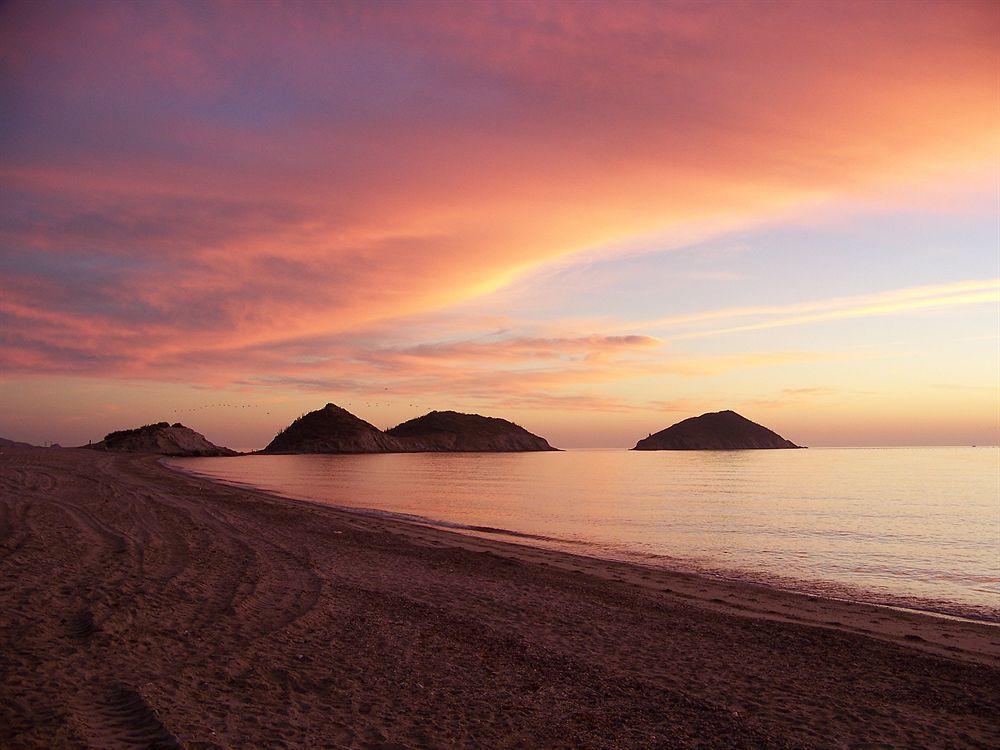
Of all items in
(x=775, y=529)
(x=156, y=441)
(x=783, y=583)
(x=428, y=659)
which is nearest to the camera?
(x=428, y=659)

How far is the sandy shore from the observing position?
7.04m

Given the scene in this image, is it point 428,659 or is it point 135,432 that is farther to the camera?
Answer: point 135,432

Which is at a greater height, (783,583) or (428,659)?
(428,659)

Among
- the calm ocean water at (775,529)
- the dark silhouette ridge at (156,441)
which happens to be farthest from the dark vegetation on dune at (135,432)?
the calm ocean water at (775,529)

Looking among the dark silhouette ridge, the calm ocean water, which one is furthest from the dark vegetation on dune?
the calm ocean water

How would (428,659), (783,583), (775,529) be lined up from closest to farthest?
(428,659) < (783,583) < (775,529)

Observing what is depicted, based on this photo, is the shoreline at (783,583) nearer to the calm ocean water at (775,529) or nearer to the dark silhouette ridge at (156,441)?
the calm ocean water at (775,529)

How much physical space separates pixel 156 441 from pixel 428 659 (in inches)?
7631

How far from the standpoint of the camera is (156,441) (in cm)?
17662

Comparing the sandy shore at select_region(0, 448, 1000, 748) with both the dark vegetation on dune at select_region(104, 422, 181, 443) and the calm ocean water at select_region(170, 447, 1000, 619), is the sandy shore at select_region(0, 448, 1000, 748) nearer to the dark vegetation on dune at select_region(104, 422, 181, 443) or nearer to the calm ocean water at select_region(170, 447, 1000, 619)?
the calm ocean water at select_region(170, 447, 1000, 619)

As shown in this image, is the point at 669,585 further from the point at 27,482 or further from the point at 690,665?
the point at 27,482

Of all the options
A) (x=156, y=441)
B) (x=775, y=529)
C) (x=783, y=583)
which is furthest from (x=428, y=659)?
(x=156, y=441)

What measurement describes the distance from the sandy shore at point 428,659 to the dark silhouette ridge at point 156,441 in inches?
6844

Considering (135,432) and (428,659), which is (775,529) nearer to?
(428,659)
